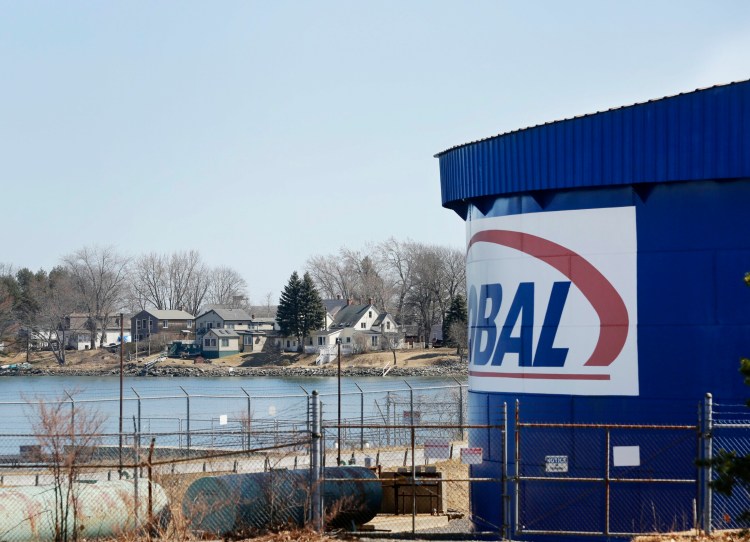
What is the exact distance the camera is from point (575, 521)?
18.8 metres

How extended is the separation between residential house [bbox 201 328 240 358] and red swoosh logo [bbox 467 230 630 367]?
364 feet

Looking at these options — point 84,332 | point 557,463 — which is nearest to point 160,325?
point 84,332

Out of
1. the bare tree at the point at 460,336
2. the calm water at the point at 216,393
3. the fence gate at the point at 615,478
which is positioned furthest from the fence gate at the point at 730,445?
the bare tree at the point at 460,336

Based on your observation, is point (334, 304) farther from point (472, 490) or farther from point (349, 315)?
point (472, 490)

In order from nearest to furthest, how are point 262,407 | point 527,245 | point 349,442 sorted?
1. point 527,245
2. point 349,442
3. point 262,407

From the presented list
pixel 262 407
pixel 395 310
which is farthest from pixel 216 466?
pixel 395 310

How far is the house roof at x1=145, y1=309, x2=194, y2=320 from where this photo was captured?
14498cm

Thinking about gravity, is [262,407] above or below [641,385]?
below

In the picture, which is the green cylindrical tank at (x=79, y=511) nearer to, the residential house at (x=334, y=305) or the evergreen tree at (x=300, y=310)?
the evergreen tree at (x=300, y=310)

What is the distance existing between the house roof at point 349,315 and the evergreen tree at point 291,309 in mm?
6626

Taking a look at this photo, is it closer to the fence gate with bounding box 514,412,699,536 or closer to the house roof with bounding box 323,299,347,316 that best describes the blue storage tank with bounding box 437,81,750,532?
the fence gate with bounding box 514,412,699,536

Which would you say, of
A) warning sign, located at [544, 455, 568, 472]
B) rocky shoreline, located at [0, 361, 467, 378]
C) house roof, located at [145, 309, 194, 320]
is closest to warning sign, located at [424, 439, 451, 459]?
warning sign, located at [544, 455, 568, 472]

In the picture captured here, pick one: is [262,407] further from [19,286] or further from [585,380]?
[19,286]

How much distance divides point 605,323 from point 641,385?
124cm
